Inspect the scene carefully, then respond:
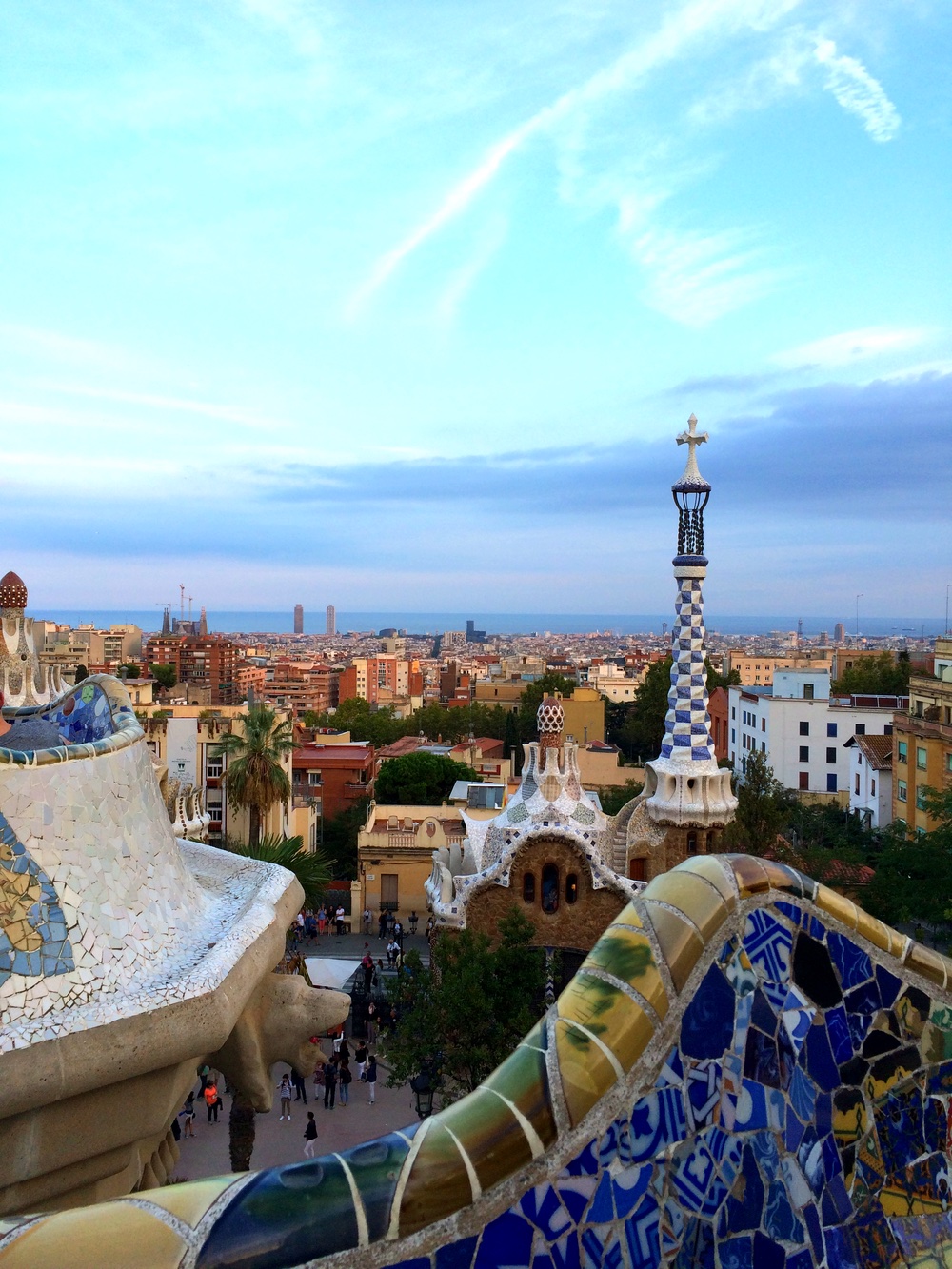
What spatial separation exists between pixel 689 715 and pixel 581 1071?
556 inches

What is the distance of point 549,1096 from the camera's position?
102 inches

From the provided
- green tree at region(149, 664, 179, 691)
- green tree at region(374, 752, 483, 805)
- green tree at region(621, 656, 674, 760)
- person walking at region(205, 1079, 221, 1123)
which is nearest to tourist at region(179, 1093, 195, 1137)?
person walking at region(205, 1079, 221, 1123)

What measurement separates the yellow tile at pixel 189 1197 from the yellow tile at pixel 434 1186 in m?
0.41

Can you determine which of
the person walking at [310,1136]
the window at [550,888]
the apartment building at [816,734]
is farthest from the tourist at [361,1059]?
the apartment building at [816,734]

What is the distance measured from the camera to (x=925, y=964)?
129 inches

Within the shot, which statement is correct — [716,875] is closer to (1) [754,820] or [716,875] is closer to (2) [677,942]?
(2) [677,942]

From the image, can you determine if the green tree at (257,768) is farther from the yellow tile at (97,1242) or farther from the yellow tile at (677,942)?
the yellow tile at (97,1242)

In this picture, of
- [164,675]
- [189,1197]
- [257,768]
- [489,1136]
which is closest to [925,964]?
[489,1136]

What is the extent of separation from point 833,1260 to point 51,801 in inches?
129

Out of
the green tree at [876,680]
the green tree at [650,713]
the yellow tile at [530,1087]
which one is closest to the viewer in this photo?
the yellow tile at [530,1087]

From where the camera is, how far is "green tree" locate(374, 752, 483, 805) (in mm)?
33969

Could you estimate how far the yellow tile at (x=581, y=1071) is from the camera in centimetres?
260

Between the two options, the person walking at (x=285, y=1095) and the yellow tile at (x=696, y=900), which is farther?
the person walking at (x=285, y=1095)

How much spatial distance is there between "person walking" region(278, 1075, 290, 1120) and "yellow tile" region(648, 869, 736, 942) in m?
11.9
